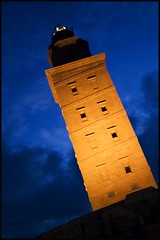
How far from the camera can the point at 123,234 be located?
8.84m

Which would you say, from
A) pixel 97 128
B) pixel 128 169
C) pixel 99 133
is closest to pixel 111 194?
pixel 128 169

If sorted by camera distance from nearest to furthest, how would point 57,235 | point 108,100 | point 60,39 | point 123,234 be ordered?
point 123,234 < point 57,235 < point 108,100 < point 60,39

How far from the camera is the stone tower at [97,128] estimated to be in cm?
2209

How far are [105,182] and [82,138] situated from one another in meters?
4.94

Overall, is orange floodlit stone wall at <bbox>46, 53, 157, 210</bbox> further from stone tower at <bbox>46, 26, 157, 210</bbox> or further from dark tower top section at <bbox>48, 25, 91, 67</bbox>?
dark tower top section at <bbox>48, 25, 91, 67</bbox>

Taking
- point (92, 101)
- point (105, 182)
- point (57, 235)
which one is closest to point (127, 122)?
point (92, 101)

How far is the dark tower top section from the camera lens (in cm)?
3064

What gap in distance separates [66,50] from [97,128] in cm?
1201

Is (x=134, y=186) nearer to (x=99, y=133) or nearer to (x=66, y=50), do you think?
(x=99, y=133)

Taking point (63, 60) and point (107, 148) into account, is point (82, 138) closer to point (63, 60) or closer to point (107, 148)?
point (107, 148)

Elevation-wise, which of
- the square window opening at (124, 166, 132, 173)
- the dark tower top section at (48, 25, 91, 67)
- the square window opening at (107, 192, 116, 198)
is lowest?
the square window opening at (107, 192, 116, 198)

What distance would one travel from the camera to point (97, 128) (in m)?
24.9

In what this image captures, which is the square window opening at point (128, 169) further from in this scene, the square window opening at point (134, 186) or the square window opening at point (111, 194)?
the square window opening at point (111, 194)

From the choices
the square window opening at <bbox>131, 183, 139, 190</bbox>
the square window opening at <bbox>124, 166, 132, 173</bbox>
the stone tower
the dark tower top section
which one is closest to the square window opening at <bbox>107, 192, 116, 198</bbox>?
the stone tower
